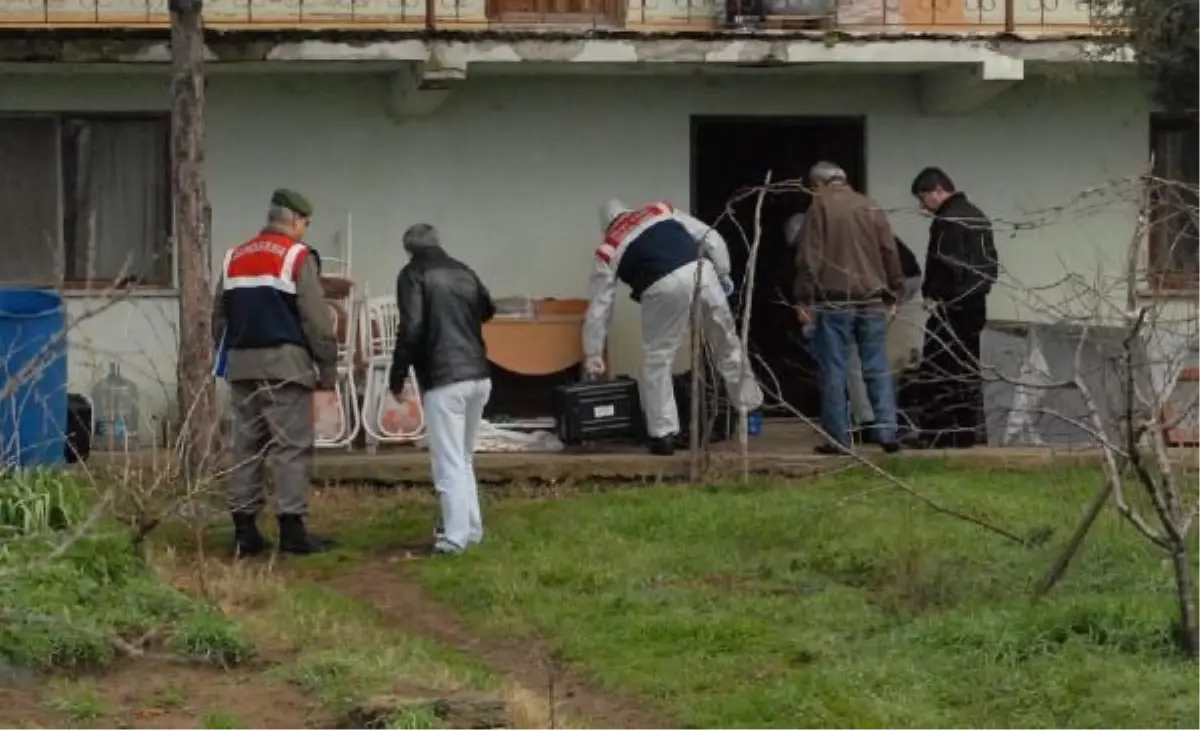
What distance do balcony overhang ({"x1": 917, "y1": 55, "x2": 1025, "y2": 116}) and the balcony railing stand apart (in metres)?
0.36

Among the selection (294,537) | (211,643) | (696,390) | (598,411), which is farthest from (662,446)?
(211,643)

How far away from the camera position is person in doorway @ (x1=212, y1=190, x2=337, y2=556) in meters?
11.0

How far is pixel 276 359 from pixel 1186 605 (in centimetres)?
506

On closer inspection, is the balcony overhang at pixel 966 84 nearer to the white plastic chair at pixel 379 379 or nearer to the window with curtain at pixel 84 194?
the white plastic chair at pixel 379 379

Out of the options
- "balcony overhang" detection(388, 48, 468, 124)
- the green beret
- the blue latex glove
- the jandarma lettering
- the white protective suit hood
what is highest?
"balcony overhang" detection(388, 48, 468, 124)

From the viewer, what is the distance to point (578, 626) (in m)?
9.26

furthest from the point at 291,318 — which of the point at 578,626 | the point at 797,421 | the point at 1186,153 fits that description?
the point at 1186,153

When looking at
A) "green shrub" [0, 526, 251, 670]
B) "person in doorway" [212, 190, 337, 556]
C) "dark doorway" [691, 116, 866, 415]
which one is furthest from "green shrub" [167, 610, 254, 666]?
"dark doorway" [691, 116, 866, 415]

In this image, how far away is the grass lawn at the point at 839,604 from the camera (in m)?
7.62

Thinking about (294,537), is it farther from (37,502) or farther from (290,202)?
(37,502)

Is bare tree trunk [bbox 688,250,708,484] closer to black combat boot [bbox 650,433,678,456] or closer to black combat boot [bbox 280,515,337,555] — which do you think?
black combat boot [bbox 650,433,678,456]

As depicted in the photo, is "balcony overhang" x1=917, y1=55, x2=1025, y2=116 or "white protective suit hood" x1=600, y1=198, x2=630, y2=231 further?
"balcony overhang" x1=917, y1=55, x2=1025, y2=116

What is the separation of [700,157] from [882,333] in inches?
122

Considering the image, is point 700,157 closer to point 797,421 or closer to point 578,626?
point 797,421
